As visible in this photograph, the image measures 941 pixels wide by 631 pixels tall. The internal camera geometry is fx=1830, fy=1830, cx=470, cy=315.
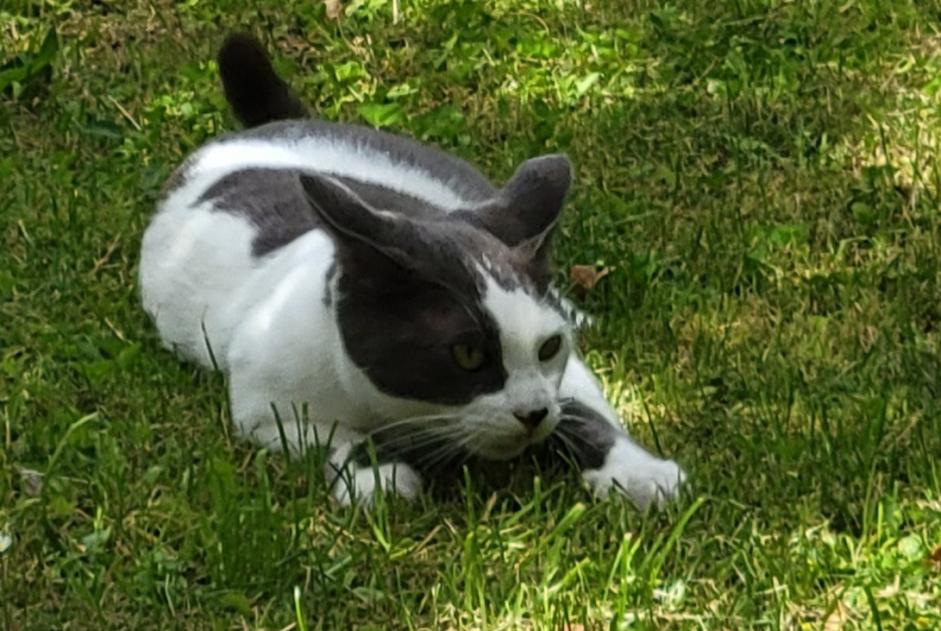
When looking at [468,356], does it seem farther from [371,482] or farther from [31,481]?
[31,481]

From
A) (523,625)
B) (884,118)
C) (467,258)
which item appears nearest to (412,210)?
(467,258)

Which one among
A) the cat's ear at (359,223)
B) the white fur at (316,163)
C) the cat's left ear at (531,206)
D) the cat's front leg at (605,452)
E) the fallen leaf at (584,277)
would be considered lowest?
the fallen leaf at (584,277)

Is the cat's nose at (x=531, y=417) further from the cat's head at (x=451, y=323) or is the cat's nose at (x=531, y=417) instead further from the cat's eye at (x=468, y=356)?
the cat's eye at (x=468, y=356)

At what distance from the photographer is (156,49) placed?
537cm

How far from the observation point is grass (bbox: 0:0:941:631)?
2904 millimetres

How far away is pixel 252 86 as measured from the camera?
14.6 ft

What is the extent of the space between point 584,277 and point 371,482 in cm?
98

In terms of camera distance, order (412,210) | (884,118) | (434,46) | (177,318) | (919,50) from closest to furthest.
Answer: (412,210) < (177,318) < (884,118) < (919,50) < (434,46)

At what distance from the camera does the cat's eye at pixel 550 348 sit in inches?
122

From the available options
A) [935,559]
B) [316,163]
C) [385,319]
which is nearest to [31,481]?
[385,319]

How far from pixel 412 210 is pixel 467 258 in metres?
0.46

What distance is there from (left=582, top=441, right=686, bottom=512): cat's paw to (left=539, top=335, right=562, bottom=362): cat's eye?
24 cm

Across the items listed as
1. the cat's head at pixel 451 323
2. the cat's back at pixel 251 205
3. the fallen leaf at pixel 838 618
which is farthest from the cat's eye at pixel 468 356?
the fallen leaf at pixel 838 618

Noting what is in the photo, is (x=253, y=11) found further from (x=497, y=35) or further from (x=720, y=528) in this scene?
(x=720, y=528)
